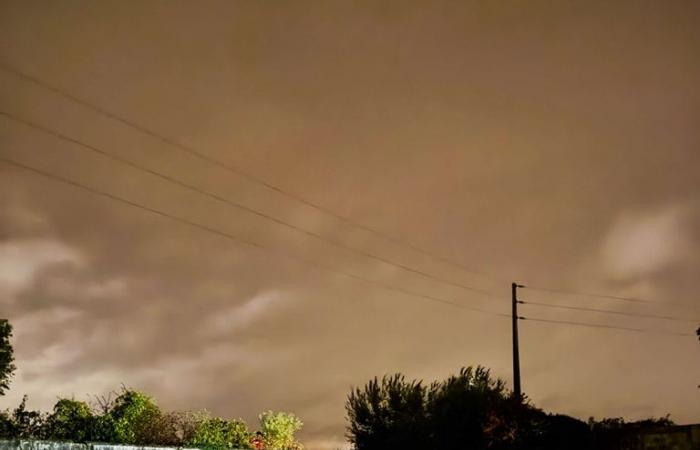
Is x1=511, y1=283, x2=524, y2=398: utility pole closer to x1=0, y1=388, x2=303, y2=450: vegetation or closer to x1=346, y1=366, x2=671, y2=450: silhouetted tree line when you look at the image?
x1=346, y1=366, x2=671, y2=450: silhouetted tree line

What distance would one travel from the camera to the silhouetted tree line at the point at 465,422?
27.0 meters

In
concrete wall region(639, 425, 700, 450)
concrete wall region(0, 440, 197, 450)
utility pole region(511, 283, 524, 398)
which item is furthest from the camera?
utility pole region(511, 283, 524, 398)

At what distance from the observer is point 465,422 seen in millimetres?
30344

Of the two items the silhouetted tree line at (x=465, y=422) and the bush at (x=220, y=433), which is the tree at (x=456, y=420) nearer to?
the silhouetted tree line at (x=465, y=422)

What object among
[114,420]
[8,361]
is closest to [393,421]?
[114,420]

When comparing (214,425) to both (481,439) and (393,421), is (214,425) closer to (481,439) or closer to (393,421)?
(393,421)

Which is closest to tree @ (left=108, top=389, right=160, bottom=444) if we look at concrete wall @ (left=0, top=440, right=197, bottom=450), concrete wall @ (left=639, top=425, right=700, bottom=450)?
concrete wall @ (left=0, top=440, right=197, bottom=450)

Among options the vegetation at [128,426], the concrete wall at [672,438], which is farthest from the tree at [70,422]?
the concrete wall at [672,438]

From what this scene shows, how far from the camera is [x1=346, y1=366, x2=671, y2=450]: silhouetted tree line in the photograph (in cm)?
2697

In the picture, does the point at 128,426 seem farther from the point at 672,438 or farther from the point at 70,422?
the point at 672,438

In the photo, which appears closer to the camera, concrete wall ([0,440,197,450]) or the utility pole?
concrete wall ([0,440,197,450])

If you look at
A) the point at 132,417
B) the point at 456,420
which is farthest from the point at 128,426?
the point at 456,420

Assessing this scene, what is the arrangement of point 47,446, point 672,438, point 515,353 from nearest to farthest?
point 47,446, point 672,438, point 515,353

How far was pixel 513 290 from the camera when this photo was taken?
3847 centimetres
